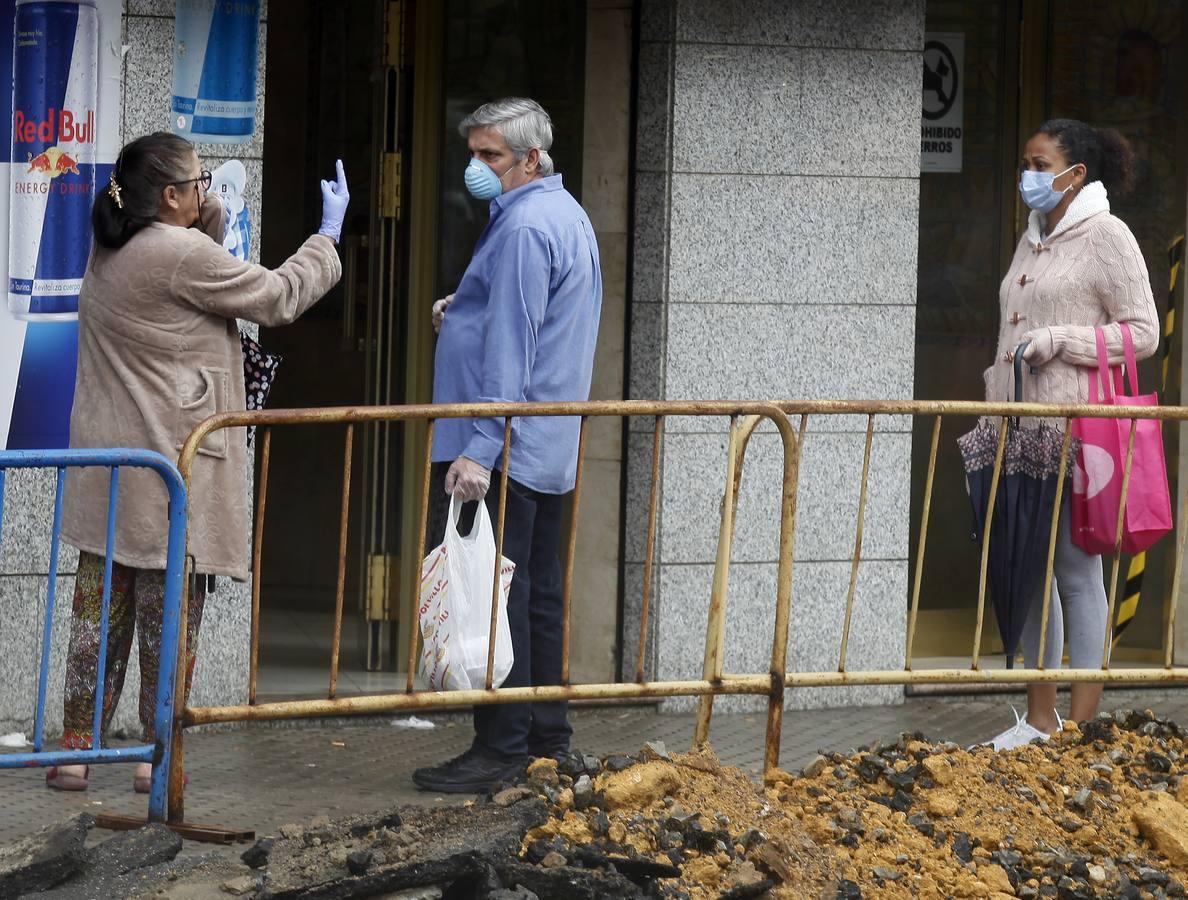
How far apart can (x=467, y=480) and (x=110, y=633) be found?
3.71ft

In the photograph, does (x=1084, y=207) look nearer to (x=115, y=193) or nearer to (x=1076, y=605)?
(x=1076, y=605)

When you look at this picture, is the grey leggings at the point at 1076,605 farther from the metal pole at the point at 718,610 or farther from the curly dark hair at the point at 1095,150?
the metal pole at the point at 718,610

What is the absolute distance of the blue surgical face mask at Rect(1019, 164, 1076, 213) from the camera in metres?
6.75

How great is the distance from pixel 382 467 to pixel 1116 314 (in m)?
2.90

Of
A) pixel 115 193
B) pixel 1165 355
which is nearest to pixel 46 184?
pixel 115 193

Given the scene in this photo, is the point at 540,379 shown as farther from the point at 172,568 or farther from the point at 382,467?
the point at 382,467

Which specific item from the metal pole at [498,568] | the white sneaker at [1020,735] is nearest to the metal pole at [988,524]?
the white sneaker at [1020,735]

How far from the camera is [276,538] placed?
9.23 metres

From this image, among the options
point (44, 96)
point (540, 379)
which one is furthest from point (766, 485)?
point (44, 96)

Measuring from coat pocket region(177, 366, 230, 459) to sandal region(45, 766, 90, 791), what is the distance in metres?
1.05

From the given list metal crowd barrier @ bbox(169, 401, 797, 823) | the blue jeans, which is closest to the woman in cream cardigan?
metal crowd barrier @ bbox(169, 401, 797, 823)

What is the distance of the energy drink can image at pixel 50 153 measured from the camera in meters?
6.75

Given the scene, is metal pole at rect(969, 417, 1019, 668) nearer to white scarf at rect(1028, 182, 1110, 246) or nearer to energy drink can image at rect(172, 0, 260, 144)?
white scarf at rect(1028, 182, 1110, 246)

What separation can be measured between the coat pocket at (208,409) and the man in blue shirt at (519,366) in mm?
652
